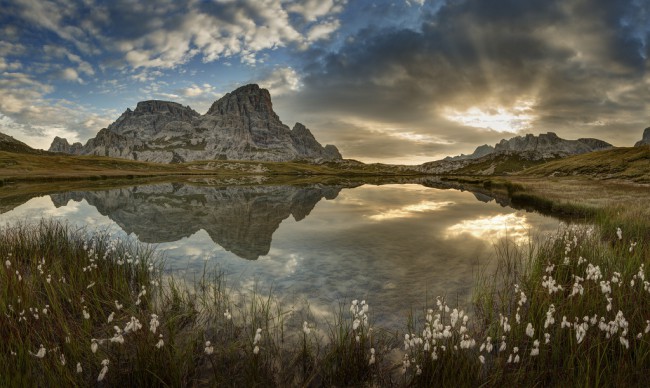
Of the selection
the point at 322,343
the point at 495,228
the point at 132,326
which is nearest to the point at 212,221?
the point at 322,343

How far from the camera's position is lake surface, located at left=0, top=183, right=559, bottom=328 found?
492 inches

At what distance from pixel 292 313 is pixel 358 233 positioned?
1418 cm

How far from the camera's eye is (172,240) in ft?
67.9

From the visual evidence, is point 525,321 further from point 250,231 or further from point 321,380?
point 250,231

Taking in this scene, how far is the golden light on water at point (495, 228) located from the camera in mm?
22438

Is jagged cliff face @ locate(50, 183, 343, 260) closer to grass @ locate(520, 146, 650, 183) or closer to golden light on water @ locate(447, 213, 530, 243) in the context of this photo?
golden light on water @ locate(447, 213, 530, 243)

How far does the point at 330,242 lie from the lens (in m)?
20.9

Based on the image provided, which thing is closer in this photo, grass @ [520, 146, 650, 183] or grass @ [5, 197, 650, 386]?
grass @ [5, 197, 650, 386]

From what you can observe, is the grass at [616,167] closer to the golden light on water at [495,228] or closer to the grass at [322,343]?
the golden light on water at [495,228]

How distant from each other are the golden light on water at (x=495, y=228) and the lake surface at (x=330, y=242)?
0.24 ft

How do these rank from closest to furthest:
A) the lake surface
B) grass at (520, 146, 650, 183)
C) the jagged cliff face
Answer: the lake surface < the jagged cliff face < grass at (520, 146, 650, 183)

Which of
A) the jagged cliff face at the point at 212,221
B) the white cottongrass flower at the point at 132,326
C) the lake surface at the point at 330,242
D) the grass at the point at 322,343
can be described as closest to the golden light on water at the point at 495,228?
the lake surface at the point at 330,242

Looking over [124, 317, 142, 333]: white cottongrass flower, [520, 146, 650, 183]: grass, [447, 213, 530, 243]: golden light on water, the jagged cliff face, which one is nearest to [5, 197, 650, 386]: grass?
[124, 317, 142, 333]: white cottongrass flower

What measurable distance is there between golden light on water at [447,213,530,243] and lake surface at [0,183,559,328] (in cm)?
7
